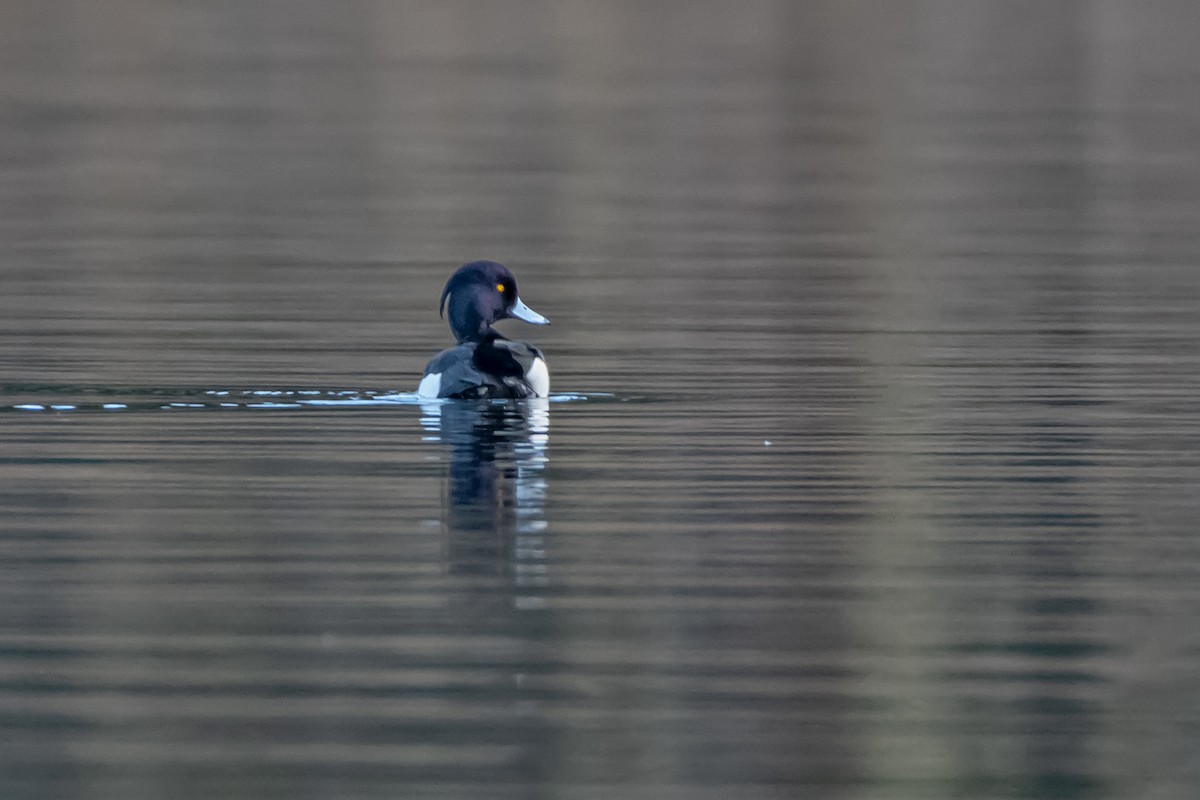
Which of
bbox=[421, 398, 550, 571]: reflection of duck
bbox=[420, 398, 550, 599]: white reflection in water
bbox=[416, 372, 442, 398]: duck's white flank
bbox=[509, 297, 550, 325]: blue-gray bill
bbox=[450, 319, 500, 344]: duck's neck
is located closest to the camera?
bbox=[420, 398, 550, 599]: white reflection in water

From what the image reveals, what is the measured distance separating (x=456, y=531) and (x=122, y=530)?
1119mm

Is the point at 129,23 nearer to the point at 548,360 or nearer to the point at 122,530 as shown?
the point at 548,360

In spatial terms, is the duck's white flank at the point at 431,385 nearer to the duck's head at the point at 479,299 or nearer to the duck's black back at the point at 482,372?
the duck's black back at the point at 482,372

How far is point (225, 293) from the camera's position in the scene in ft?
56.0

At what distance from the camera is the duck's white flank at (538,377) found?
41.1 ft

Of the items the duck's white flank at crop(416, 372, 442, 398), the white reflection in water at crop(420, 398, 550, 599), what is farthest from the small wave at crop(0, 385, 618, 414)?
the white reflection in water at crop(420, 398, 550, 599)

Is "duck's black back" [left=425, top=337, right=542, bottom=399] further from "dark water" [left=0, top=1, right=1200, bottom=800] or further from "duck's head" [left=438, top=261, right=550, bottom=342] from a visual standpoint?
"duck's head" [left=438, top=261, right=550, bottom=342]

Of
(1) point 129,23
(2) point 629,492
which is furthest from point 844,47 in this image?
(2) point 629,492

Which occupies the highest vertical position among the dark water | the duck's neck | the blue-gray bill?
the blue-gray bill

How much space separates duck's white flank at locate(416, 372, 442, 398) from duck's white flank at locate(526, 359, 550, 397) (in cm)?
39

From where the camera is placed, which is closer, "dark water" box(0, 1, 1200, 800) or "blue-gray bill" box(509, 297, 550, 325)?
"dark water" box(0, 1, 1200, 800)

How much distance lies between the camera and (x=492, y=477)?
1054 cm

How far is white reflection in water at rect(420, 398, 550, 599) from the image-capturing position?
29.4ft

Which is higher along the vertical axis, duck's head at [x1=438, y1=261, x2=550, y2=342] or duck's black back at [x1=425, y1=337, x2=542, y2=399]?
duck's head at [x1=438, y1=261, x2=550, y2=342]
